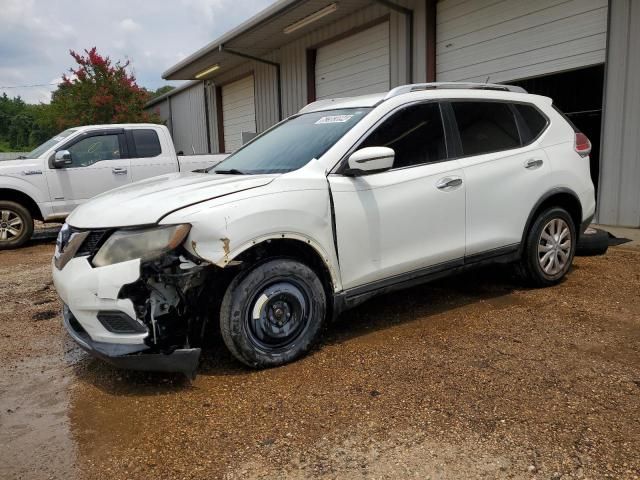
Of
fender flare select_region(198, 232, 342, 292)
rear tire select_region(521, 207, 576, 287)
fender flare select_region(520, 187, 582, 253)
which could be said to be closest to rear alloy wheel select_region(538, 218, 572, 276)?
rear tire select_region(521, 207, 576, 287)

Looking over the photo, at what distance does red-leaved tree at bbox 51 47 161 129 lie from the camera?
23.9 m

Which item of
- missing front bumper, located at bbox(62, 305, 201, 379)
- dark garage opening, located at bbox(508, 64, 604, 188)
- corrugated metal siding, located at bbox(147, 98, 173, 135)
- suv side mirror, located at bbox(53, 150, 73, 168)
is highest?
corrugated metal siding, located at bbox(147, 98, 173, 135)

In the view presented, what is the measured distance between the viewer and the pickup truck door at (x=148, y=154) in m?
8.98

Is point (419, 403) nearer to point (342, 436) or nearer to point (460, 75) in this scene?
point (342, 436)

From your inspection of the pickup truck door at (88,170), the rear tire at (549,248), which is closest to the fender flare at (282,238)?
the rear tire at (549,248)

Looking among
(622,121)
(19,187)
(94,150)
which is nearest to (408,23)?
(622,121)

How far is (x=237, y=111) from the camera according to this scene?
18281 millimetres

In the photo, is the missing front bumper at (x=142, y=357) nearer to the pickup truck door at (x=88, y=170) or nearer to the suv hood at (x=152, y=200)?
the suv hood at (x=152, y=200)

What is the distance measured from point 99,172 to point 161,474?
7366 millimetres

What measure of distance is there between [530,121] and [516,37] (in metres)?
4.65

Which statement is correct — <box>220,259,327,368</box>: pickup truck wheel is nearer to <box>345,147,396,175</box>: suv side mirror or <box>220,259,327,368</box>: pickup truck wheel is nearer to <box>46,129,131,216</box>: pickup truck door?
<box>345,147,396,175</box>: suv side mirror

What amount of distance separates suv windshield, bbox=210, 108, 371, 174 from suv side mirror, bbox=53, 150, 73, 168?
499 centimetres

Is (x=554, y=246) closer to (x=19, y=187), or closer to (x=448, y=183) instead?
(x=448, y=183)

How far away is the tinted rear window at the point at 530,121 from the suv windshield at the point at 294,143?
1657 mm
